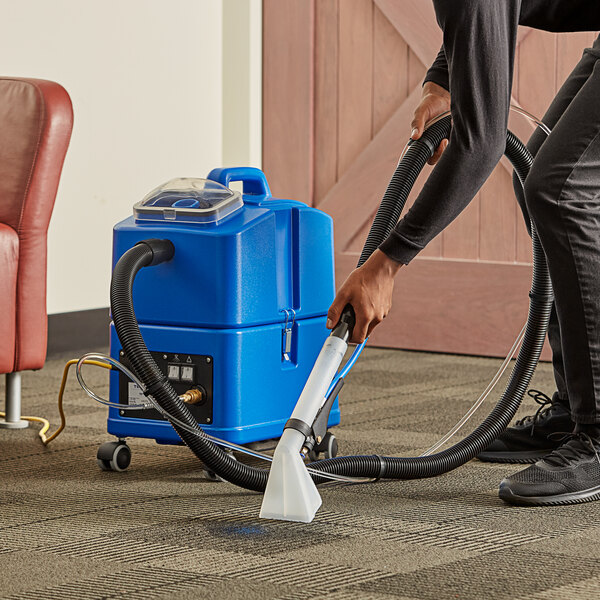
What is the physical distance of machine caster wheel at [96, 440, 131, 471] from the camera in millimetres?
1936

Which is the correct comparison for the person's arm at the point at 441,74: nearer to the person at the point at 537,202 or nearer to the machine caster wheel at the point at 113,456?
the person at the point at 537,202

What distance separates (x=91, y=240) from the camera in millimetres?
3607

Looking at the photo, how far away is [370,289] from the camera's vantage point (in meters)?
1.56

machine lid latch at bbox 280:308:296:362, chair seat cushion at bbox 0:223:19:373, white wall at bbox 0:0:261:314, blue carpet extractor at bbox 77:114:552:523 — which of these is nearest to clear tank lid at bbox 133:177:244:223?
blue carpet extractor at bbox 77:114:552:523

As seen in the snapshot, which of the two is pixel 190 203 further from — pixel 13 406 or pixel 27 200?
pixel 13 406

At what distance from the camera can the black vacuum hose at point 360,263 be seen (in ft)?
5.54

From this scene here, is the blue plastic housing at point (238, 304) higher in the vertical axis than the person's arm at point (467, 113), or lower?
lower

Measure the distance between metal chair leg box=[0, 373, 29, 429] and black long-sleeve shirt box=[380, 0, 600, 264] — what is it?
1092 millimetres

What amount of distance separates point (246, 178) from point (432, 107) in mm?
370

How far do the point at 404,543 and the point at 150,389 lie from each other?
1.54ft

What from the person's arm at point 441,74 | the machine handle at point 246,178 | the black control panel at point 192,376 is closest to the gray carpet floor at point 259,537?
the black control panel at point 192,376

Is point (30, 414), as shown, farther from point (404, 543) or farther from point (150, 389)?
point (404, 543)

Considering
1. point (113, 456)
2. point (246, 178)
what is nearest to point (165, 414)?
point (113, 456)

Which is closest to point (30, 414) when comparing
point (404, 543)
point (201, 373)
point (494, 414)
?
point (201, 373)
